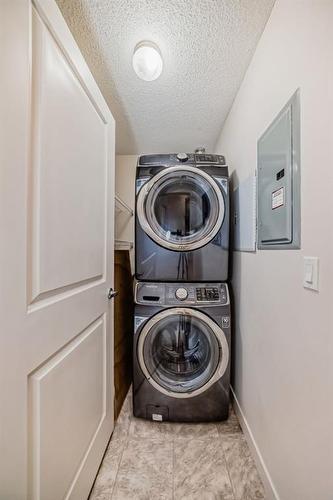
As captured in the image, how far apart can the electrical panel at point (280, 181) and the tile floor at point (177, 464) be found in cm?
119

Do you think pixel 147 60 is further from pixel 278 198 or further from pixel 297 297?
pixel 297 297

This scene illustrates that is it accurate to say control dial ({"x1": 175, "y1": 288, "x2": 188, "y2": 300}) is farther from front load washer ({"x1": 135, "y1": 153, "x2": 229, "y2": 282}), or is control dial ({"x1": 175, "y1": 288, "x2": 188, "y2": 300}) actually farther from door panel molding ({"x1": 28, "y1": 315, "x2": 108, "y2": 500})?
door panel molding ({"x1": 28, "y1": 315, "x2": 108, "y2": 500})

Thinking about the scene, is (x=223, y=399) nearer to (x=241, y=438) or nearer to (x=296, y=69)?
(x=241, y=438)

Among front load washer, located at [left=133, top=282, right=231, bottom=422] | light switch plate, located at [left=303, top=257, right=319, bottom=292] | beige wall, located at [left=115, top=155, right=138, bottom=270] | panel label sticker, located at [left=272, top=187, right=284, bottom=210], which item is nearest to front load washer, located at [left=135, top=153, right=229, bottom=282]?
front load washer, located at [left=133, top=282, right=231, bottom=422]

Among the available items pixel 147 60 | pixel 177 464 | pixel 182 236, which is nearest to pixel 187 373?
pixel 177 464

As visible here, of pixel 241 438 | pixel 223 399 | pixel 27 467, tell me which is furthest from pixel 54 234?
pixel 241 438

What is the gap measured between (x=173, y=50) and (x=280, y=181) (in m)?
0.99

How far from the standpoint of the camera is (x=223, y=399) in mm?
1650

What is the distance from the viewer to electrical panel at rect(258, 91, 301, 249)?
948 mm

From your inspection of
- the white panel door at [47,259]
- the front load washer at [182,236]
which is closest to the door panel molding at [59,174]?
the white panel door at [47,259]

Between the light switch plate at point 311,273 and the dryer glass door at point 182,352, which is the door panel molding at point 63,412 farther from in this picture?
the light switch plate at point 311,273

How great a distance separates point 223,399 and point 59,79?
6.36ft

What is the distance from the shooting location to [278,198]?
1106mm

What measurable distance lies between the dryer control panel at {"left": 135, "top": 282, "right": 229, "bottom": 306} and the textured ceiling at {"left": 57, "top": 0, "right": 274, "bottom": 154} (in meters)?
1.37
